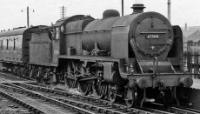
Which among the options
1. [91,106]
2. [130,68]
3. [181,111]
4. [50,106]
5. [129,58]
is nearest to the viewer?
[181,111]

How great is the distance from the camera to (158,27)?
41.1ft

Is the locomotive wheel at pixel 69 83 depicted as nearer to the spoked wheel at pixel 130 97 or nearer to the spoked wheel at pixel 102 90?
the spoked wheel at pixel 102 90

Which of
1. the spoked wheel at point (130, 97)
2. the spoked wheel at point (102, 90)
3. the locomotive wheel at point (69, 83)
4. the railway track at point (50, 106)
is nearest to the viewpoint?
the railway track at point (50, 106)

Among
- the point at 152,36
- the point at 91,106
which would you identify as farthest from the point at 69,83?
the point at 152,36

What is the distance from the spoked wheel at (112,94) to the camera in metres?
12.6

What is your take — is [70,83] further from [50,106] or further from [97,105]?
[97,105]

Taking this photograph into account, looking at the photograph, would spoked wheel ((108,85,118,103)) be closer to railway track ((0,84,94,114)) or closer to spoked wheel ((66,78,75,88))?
railway track ((0,84,94,114))

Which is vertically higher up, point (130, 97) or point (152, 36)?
point (152, 36)

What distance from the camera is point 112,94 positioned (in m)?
13.0

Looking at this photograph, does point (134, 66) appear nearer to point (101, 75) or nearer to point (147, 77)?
point (147, 77)

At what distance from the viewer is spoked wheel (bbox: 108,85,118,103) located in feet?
41.4

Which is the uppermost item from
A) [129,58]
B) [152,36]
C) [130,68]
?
[152,36]

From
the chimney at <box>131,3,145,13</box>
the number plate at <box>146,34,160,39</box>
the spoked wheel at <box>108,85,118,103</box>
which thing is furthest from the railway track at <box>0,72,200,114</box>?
the chimney at <box>131,3,145,13</box>

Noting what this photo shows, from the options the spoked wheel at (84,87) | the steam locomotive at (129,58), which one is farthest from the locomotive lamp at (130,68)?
the spoked wheel at (84,87)
